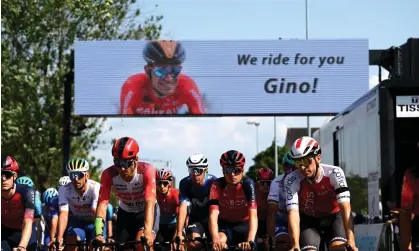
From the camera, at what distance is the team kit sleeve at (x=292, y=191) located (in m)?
10.8

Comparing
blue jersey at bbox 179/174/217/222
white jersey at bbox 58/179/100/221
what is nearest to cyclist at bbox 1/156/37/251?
white jersey at bbox 58/179/100/221

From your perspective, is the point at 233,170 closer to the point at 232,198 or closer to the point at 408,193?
the point at 232,198

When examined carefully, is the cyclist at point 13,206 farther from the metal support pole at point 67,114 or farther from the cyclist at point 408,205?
the metal support pole at point 67,114

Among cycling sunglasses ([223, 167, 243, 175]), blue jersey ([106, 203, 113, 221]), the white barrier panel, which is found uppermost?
cycling sunglasses ([223, 167, 243, 175])

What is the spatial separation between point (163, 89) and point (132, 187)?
101 ft

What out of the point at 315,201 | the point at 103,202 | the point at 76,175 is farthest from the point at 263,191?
the point at 315,201

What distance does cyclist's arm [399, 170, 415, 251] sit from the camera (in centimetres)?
1011

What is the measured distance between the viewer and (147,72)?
43406 millimetres

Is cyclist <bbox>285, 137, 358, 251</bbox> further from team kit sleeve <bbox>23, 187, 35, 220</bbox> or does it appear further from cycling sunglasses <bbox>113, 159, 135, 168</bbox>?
team kit sleeve <bbox>23, 187, 35, 220</bbox>

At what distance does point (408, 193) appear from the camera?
10.2 meters

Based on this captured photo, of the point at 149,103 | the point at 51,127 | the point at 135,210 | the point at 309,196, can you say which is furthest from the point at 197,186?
the point at 149,103

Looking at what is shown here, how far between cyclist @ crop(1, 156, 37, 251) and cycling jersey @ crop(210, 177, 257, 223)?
2.28 meters

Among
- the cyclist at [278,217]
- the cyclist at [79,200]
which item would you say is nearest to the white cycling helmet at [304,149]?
the cyclist at [278,217]

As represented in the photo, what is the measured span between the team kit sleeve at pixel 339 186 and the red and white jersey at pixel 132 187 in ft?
6.93
